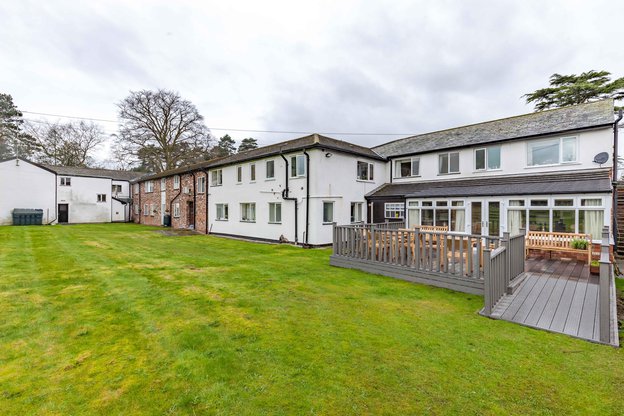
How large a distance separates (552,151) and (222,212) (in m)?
19.3

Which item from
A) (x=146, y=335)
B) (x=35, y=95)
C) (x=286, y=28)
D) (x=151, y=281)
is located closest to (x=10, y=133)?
(x=35, y=95)

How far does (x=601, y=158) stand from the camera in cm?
1125

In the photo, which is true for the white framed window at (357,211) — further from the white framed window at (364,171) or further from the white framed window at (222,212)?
the white framed window at (222,212)

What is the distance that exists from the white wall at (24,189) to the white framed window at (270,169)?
84.3 feet

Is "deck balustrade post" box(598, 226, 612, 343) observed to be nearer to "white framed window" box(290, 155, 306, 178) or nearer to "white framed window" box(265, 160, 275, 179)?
"white framed window" box(290, 155, 306, 178)

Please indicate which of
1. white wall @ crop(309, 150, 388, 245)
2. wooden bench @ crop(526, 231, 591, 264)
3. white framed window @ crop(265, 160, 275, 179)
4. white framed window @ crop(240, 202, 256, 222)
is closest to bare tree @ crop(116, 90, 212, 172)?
white framed window @ crop(240, 202, 256, 222)

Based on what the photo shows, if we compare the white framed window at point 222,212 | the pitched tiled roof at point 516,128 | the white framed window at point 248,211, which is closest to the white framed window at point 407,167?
the pitched tiled roof at point 516,128

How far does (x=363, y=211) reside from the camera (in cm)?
Result: 1692

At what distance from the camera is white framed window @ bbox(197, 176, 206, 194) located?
22.1m

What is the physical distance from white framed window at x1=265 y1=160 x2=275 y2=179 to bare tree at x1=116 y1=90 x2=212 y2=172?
21.1 metres

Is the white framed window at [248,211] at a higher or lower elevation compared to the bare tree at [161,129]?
lower

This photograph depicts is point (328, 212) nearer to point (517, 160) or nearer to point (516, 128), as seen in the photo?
point (517, 160)

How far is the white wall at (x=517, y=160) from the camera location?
37.4 ft

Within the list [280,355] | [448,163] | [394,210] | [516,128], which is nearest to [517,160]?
[516,128]
